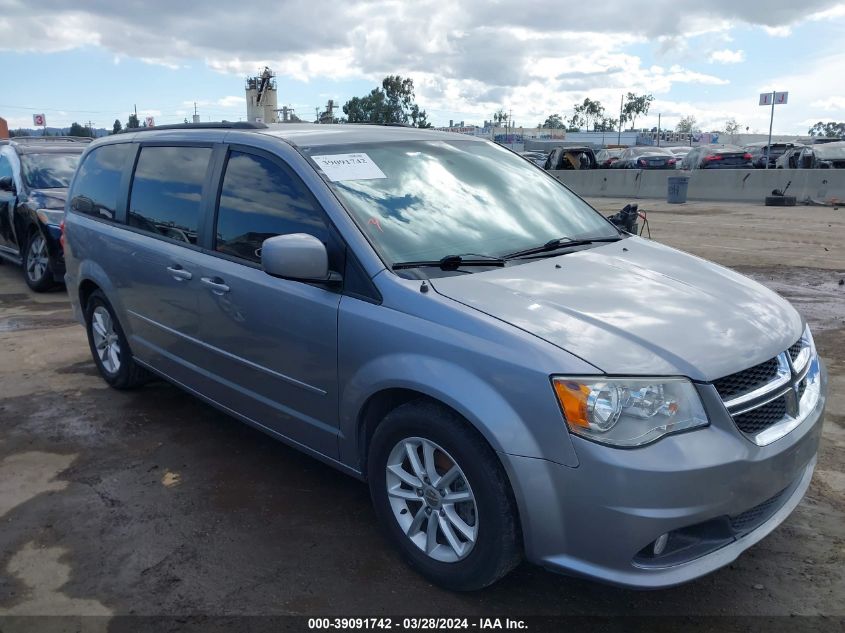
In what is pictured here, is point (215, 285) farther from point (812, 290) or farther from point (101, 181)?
point (812, 290)

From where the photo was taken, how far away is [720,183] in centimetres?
2220

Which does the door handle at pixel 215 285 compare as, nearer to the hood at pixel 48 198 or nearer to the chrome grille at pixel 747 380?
the chrome grille at pixel 747 380

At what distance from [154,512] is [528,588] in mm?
1920

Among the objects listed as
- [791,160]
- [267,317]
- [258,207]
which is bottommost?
[267,317]

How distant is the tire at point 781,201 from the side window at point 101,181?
58.9 feet

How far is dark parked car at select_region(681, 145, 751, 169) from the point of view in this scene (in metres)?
26.9

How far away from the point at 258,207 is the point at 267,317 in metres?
0.60

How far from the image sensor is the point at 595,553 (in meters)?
2.56

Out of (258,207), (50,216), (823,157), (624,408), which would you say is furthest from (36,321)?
(823,157)

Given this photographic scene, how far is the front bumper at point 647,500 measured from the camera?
246 cm

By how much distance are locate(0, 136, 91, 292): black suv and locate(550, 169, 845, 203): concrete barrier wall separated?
48.3 ft

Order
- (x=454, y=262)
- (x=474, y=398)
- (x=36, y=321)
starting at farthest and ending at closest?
(x=36, y=321) < (x=454, y=262) < (x=474, y=398)

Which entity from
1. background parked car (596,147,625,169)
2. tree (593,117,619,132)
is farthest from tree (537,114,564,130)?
background parked car (596,147,625,169)

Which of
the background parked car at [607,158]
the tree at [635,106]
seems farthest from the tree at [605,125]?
the background parked car at [607,158]
